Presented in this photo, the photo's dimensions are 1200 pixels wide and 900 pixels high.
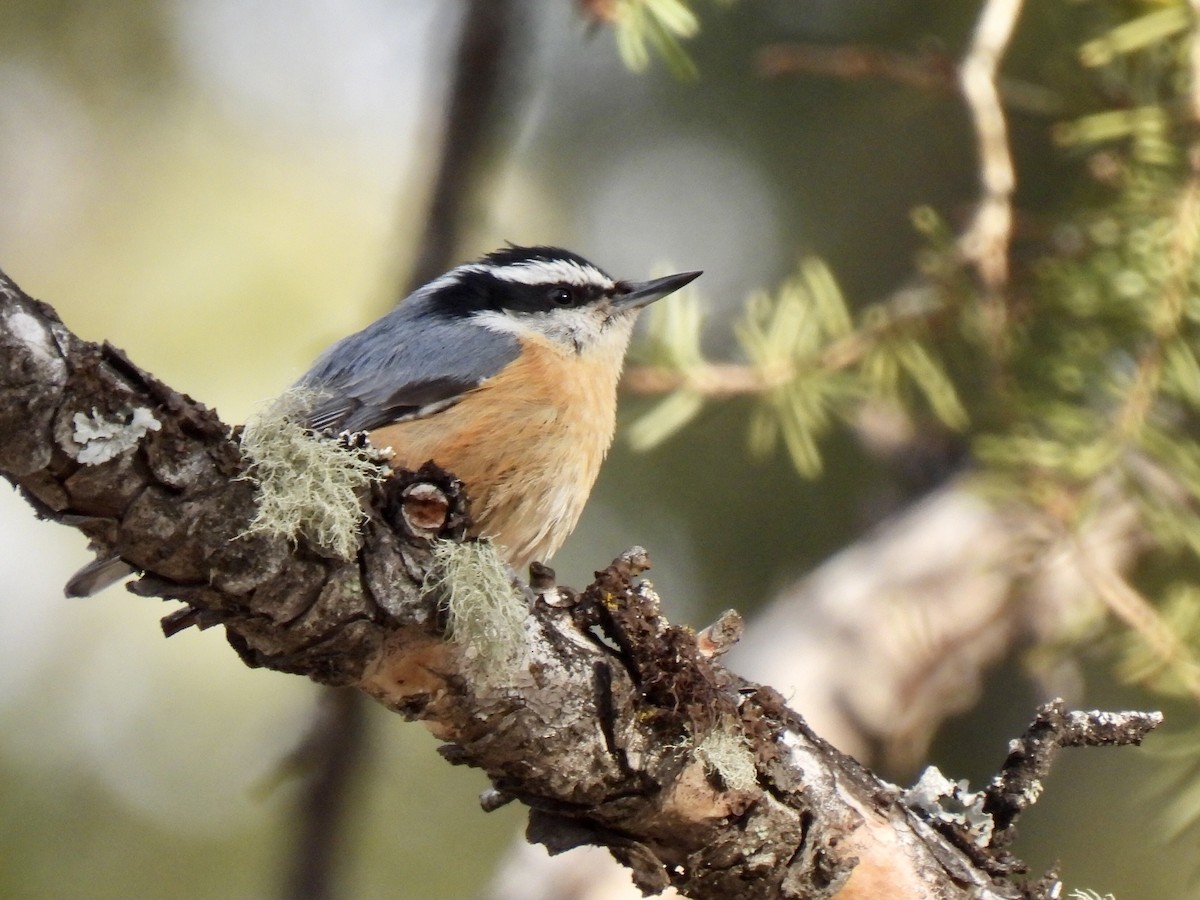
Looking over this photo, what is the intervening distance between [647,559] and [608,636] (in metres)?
0.14

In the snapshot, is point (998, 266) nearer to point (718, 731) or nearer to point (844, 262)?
point (718, 731)

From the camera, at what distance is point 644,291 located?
3422 millimetres

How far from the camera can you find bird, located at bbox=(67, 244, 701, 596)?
275cm

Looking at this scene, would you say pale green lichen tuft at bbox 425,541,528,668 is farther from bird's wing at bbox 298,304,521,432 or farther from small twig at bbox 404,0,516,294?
small twig at bbox 404,0,516,294

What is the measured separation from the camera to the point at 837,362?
293cm

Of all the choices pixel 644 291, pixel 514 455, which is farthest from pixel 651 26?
pixel 644 291

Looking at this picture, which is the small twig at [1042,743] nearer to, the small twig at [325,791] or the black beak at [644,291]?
the small twig at [325,791]

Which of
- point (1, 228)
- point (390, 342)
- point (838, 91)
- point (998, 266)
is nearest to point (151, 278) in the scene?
point (1, 228)

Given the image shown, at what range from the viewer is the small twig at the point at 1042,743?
2.03 meters

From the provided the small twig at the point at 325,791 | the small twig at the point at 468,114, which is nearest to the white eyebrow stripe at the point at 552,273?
the small twig at the point at 468,114

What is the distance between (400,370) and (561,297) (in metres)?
0.66

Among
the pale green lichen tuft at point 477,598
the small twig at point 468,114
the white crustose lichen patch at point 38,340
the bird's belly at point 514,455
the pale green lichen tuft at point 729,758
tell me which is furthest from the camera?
the bird's belly at point 514,455

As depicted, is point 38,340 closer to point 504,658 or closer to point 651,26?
point 504,658

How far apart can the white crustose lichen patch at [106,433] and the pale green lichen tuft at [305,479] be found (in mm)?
174
